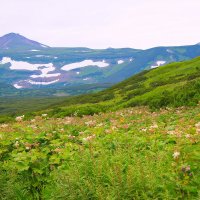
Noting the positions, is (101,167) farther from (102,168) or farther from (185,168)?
(185,168)

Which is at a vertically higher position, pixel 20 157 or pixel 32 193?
pixel 20 157

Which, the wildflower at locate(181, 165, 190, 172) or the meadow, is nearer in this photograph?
the wildflower at locate(181, 165, 190, 172)

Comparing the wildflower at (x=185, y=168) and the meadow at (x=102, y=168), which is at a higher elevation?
the wildflower at (x=185, y=168)

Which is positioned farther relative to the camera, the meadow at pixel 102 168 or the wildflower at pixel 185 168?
the meadow at pixel 102 168

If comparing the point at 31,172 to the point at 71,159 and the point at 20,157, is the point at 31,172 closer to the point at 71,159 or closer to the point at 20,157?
the point at 20,157

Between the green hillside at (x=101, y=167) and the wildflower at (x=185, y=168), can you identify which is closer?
the wildflower at (x=185, y=168)

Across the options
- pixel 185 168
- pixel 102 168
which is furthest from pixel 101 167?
pixel 185 168

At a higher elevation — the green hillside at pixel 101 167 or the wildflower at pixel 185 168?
the wildflower at pixel 185 168

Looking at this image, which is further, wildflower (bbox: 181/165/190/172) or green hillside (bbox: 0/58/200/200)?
green hillside (bbox: 0/58/200/200)

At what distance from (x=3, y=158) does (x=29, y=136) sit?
1.32 metres

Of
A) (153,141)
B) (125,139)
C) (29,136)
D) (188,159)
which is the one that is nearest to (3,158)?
(29,136)

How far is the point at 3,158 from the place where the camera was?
38.2ft

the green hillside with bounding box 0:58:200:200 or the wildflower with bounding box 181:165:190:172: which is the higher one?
the wildflower with bounding box 181:165:190:172

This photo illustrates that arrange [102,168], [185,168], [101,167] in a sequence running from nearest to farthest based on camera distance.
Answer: [185,168]
[101,167]
[102,168]
